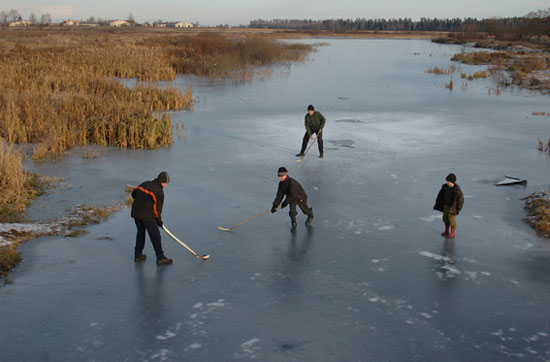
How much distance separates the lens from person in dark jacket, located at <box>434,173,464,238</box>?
7.19 m

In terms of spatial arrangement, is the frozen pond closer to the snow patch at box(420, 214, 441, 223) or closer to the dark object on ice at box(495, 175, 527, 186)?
the snow patch at box(420, 214, 441, 223)

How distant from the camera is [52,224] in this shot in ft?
25.8

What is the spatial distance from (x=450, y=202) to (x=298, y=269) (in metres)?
2.59

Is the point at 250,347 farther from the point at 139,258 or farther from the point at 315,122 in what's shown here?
→ the point at 315,122

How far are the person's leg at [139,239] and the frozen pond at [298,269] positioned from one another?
0.48ft

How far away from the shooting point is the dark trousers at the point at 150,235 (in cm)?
636

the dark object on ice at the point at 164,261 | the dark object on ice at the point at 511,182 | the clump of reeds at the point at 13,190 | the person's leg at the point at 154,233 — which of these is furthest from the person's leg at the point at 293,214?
the dark object on ice at the point at 511,182

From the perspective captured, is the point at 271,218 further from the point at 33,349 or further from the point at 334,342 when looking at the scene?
the point at 33,349

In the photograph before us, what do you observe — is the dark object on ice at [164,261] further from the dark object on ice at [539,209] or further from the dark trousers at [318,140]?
the dark trousers at [318,140]

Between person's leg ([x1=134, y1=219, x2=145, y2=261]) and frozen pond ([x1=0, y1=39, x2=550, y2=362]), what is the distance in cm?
15

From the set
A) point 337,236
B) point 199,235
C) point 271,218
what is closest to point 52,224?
point 199,235

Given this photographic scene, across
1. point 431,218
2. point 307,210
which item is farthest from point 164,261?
point 431,218

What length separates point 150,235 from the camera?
6402 mm

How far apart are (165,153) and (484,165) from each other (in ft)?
26.4
